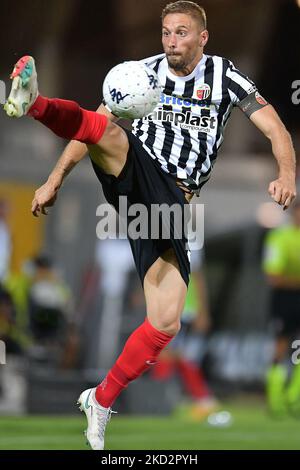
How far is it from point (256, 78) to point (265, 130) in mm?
12519

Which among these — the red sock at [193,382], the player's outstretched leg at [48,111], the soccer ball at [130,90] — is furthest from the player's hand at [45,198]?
the red sock at [193,382]

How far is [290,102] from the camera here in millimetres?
18016

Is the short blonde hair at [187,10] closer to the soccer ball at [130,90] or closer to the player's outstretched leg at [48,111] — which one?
the soccer ball at [130,90]

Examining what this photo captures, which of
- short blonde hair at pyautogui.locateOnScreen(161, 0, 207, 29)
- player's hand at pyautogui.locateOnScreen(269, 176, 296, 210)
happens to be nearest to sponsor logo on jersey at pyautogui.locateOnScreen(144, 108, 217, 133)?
short blonde hair at pyautogui.locateOnScreen(161, 0, 207, 29)

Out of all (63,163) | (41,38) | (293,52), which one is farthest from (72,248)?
(63,163)

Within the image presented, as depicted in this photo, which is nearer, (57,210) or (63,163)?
(63,163)

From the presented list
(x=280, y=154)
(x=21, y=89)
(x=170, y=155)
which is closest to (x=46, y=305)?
(x=170, y=155)

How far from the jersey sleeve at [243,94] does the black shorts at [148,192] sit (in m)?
0.54

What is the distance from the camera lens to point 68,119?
17.2 feet

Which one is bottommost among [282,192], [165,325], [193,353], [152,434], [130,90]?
[165,325]

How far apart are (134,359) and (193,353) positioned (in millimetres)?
7297

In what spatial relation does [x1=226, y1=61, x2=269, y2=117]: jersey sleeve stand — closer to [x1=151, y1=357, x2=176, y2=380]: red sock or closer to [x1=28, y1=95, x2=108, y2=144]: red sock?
[x1=28, y1=95, x2=108, y2=144]: red sock

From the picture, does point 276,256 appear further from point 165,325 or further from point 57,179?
point 57,179

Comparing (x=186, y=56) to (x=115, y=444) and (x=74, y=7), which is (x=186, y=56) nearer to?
(x=115, y=444)
